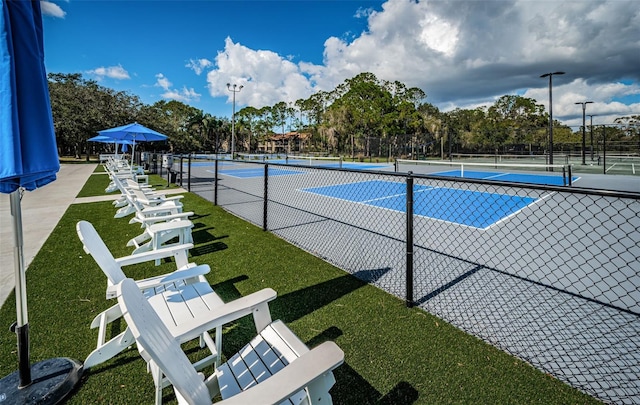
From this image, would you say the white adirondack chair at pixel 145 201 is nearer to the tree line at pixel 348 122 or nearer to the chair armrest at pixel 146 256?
the chair armrest at pixel 146 256

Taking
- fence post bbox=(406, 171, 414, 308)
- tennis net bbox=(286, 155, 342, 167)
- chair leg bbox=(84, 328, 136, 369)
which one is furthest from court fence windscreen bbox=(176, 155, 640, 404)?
tennis net bbox=(286, 155, 342, 167)

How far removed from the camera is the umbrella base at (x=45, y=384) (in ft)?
6.68

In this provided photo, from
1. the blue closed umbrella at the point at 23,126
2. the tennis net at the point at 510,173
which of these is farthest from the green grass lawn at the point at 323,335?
the tennis net at the point at 510,173

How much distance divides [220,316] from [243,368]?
0.33 m

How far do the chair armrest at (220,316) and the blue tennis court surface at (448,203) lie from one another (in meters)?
4.97

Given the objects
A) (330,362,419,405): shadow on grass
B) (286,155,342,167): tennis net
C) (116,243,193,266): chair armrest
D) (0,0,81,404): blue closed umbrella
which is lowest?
(330,362,419,405): shadow on grass

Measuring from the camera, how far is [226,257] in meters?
4.88

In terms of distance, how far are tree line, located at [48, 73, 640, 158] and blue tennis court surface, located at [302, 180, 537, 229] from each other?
16.9 m

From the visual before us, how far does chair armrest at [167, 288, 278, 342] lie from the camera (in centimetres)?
173

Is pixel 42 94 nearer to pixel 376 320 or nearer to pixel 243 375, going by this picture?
pixel 243 375

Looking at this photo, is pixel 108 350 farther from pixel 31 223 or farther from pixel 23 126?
pixel 31 223

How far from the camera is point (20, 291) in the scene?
197 centimetres

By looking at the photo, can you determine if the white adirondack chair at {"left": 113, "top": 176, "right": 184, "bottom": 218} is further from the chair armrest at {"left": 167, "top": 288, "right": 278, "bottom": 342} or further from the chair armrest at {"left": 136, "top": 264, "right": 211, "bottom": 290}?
the chair armrest at {"left": 167, "top": 288, "right": 278, "bottom": 342}

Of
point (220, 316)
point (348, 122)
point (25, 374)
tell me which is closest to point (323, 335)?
point (220, 316)
